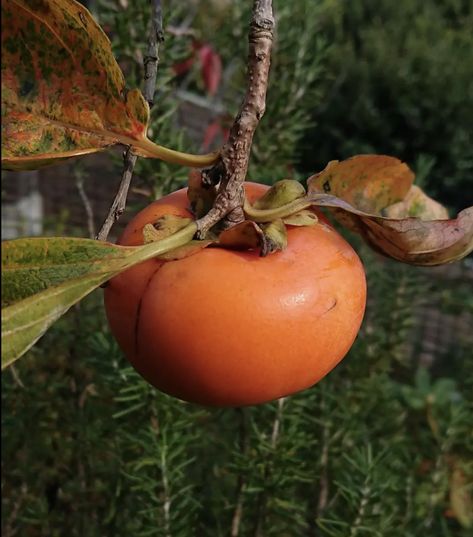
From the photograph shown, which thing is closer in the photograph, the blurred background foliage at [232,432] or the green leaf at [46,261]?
the green leaf at [46,261]

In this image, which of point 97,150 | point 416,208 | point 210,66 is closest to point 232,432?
point 416,208

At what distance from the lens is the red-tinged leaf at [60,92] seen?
31 centimetres

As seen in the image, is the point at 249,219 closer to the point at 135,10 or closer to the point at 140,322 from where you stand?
the point at 140,322

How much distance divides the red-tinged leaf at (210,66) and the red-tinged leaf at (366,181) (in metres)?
1.03

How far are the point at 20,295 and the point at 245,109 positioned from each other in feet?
0.44

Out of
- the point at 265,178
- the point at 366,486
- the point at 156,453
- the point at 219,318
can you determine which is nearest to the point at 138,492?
the point at 156,453

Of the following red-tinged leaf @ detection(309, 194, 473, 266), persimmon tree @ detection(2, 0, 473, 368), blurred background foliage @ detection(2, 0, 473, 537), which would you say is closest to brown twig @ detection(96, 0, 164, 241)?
persimmon tree @ detection(2, 0, 473, 368)

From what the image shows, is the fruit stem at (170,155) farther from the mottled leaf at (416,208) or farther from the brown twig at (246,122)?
the mottled leaf at (416,208)

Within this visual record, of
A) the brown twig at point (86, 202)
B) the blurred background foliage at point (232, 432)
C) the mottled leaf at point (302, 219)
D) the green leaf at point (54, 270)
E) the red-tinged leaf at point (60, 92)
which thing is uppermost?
the red-tinged leaf at point (60, 92)

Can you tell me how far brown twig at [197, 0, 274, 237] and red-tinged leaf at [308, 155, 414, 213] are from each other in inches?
2.4

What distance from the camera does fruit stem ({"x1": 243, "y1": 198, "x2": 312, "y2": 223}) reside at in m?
0.36

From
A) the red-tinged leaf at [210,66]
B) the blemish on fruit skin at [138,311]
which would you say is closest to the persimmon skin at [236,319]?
the blemish on fruit skin at [138,311]

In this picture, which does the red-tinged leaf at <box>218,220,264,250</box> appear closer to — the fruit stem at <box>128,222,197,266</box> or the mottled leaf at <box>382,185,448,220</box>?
the fruit stem at <box>128,222,197,266</box>

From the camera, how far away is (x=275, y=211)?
364 millimetres
